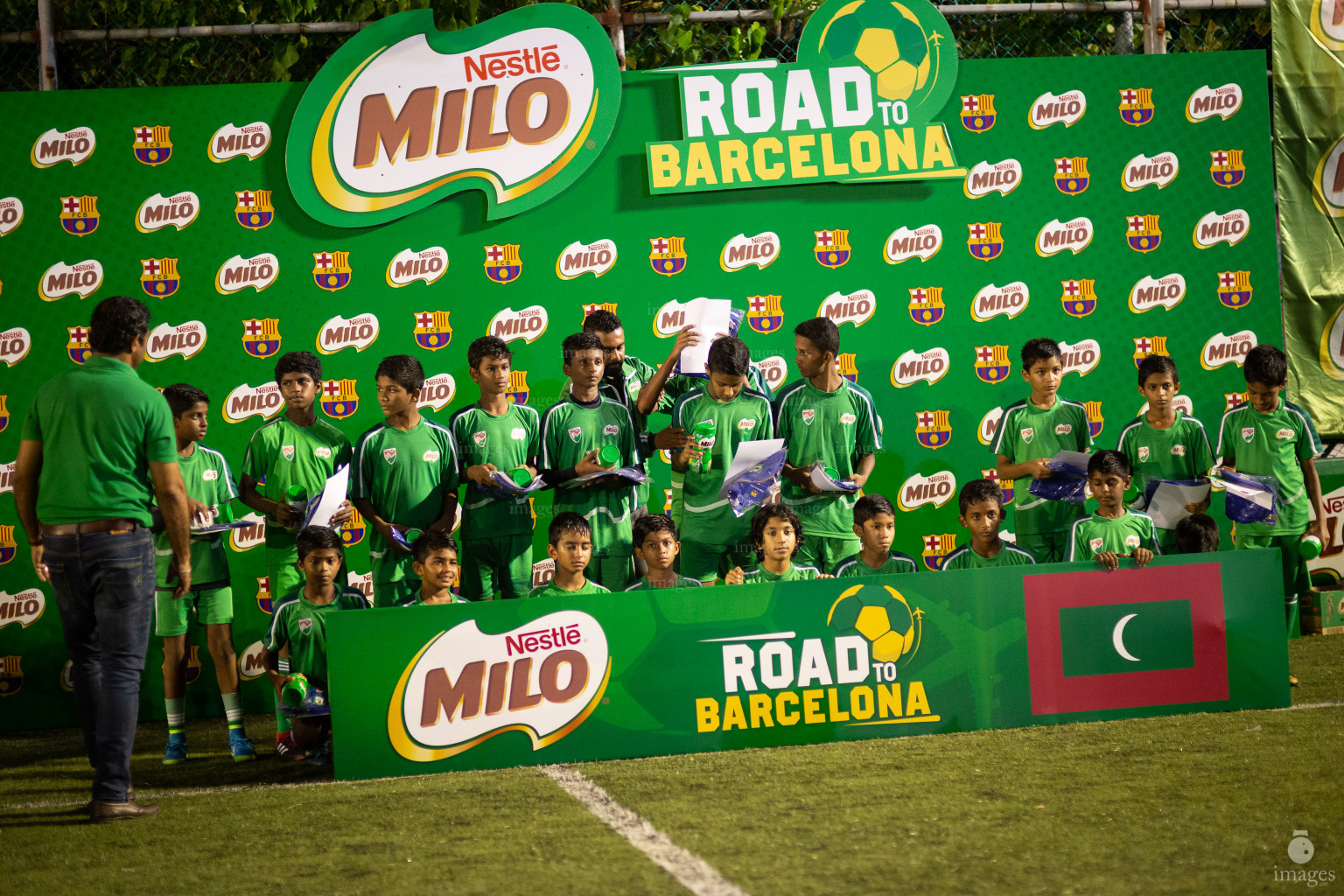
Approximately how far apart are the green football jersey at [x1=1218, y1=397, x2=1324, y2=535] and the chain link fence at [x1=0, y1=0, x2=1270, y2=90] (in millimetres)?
2960

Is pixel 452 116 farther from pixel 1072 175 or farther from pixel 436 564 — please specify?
pixel 1072 175

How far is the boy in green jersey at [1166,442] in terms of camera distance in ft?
22.5

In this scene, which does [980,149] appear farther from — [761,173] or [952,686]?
[952,686]

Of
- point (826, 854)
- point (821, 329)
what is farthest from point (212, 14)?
point (826, 854)

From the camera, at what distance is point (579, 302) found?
7719 mm

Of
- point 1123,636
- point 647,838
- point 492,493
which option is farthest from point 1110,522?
point 647,838

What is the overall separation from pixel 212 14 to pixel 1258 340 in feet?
24.7

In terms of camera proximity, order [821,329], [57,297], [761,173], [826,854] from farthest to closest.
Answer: [761,173] < [57,297] < [821,329] < [826,854]

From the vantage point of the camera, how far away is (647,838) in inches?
157

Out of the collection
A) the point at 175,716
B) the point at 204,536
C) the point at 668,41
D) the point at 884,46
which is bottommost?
the point at 175,716

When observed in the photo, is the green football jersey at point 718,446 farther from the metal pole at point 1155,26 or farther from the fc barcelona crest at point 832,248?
the metal pole at point 1155,26

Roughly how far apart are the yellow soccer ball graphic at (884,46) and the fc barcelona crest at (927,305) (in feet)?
4.20

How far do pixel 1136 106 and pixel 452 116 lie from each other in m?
4.64

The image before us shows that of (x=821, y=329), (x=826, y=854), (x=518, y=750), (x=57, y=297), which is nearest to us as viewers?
(x=826, y=854)
